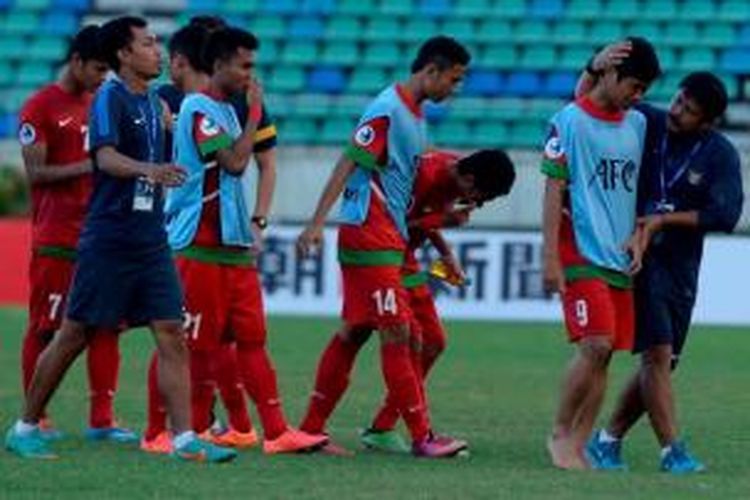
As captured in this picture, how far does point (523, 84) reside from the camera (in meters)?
29.6

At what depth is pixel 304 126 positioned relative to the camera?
29219 mm

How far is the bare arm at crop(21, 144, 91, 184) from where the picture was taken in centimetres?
1241

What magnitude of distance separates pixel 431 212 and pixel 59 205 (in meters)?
1.84

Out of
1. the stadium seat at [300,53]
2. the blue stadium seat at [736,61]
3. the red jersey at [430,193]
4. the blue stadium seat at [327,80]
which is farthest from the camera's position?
the stadium seat at [300,53]

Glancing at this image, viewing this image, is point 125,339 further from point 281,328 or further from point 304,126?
point 304,126

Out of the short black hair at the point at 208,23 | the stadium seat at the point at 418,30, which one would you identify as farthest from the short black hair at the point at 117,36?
the stadium seat at the point at 418,30

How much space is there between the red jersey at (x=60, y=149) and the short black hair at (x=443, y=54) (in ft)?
5.95

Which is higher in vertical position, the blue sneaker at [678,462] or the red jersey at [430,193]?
the red jersey at [430,193]

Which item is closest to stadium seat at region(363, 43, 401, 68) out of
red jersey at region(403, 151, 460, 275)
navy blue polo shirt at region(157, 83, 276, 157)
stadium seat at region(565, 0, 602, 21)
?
stadium seat at region(565, 0, 602, 21)

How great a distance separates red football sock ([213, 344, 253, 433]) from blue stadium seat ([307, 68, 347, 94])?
17.7 m

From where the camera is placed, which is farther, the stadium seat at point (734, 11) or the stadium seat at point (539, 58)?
the stadium seat at point (734, 11)

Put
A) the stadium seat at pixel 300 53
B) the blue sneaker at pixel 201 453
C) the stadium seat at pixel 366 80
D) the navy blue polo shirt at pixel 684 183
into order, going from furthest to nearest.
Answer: the stadium seat at pixel 300 53 < the stadium seat at pixel 366 80 < the navy blue polo shirt at pixel 684 183 < the blue sneaker at pixel 201 453

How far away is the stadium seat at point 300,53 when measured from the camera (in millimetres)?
30312

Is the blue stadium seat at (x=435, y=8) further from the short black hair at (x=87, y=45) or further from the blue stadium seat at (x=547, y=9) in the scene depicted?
the short black hair at (x=87, y=45)
